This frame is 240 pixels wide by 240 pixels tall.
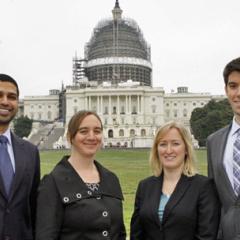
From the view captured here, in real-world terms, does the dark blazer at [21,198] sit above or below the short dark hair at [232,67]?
below

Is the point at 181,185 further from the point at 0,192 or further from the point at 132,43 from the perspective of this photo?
the point at 132,43

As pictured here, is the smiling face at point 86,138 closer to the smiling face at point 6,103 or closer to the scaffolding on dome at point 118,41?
the smiling face at point 6,103

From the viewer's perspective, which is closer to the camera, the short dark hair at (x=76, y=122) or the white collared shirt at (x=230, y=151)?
the white collared shirt at (x=230, y=151)

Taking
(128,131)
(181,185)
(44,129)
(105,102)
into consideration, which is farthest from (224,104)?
(181,185)

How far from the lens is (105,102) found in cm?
11075

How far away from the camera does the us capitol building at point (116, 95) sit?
109 m

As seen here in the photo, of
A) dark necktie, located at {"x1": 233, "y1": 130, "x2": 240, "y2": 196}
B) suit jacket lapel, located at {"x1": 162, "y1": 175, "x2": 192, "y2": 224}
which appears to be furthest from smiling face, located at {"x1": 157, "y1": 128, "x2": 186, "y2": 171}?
dark necktie, located at {"x1": 233, "y1": 130, "x2": 240, "y2": 196}

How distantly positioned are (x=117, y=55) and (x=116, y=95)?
52.2 ft

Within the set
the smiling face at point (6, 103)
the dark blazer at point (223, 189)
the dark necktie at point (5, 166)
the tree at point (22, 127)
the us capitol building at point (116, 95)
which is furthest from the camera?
the us capitol building at point (116, 95)

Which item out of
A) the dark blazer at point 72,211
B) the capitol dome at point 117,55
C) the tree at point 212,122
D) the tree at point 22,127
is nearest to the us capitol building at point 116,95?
the capitol dome at point 117,55

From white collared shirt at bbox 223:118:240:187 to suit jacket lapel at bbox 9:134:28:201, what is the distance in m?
2.41

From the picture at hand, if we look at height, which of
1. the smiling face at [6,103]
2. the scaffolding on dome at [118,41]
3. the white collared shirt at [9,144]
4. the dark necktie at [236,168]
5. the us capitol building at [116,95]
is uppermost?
the scaffolding on dome at [118,41]

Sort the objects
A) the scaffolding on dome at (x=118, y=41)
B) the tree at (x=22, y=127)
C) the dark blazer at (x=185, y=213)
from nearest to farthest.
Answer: the dark blazer at (x=185, y=213) → the tree at (x=22, y=127) → the scaffolding on dome at (x=118, y=41)

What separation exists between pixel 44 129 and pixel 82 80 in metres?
19.1
